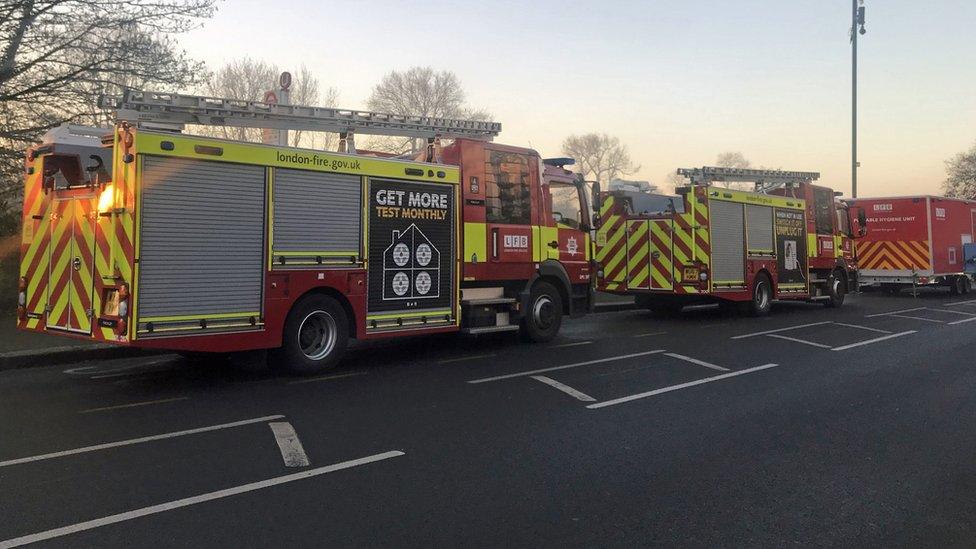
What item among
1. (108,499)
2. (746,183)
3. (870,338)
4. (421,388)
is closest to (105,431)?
(108,499)

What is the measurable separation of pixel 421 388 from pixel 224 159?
10.5 feet

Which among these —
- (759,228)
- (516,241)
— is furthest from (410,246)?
(759,228)

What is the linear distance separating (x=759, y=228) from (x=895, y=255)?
9597mm

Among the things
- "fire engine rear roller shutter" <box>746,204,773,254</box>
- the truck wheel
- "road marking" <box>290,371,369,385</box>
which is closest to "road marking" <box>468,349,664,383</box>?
"road marking" <box>290,371,369,385</box>

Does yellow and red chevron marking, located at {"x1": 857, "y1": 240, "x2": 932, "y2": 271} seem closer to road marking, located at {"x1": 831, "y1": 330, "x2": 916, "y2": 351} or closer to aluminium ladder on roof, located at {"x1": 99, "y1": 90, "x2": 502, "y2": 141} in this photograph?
road marking, located at {"x1": 831, "y1": 330, "x2": 916, "y2": 351}

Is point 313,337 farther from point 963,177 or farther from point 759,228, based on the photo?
point 963,177

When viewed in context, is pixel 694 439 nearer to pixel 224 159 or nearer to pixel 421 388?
pixel 421 388

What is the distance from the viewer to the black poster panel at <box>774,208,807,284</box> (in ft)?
51.5

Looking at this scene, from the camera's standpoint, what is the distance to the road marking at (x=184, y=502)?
337cm

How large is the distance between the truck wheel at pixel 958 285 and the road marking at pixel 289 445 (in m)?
24.2

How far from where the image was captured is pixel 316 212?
7859 millimetres

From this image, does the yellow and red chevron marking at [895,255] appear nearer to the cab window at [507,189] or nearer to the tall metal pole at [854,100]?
the tall metal pole at [854,100]

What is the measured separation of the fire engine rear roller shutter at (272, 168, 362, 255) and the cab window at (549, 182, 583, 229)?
3.72 m

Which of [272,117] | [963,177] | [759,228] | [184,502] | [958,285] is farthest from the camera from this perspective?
[963,177]
